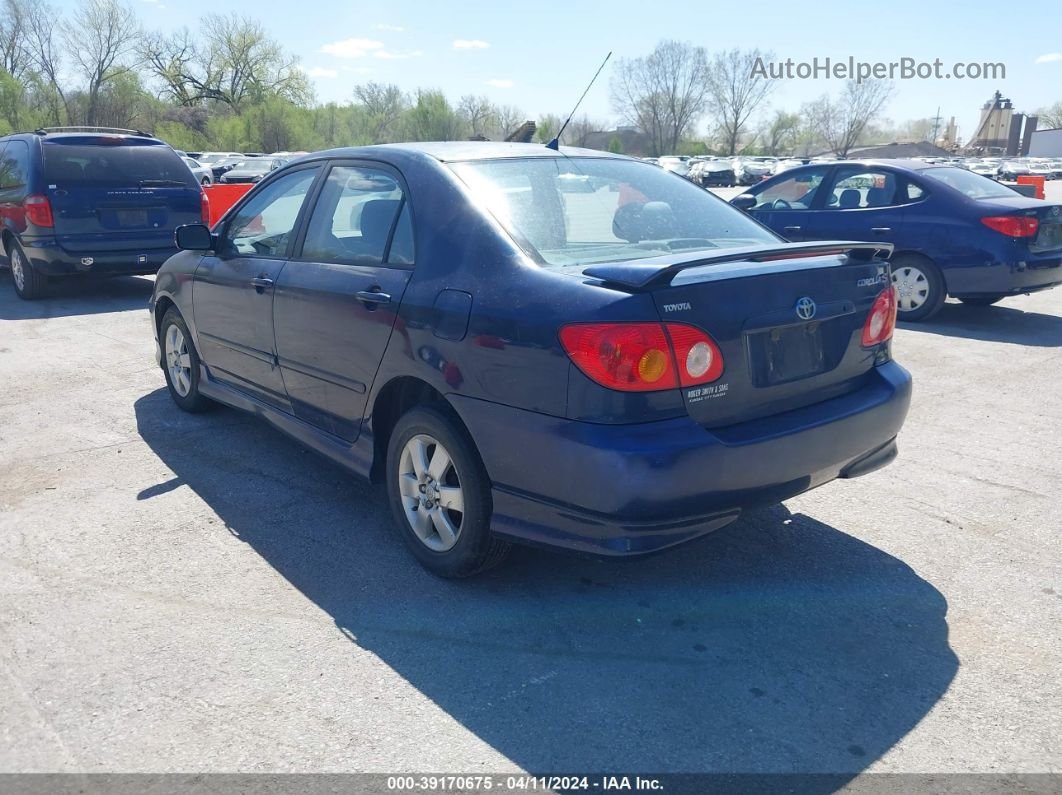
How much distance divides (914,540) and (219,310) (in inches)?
149

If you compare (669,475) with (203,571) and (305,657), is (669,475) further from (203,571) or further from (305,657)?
(203,571)

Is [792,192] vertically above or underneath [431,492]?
above

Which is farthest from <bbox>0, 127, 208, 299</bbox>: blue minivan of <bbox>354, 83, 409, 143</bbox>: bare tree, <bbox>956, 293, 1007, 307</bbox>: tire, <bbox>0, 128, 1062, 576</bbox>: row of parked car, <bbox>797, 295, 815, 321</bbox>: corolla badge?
<bbox>354, 83, 409, 143</bbox>: bare tree

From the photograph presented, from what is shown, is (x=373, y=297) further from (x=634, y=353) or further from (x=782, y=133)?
(x=782, y=133)

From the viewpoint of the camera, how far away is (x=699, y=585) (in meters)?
3.55

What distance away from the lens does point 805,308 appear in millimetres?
3199

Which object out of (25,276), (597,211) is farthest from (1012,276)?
(25,276)

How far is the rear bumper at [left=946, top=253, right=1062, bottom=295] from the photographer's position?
8180mm

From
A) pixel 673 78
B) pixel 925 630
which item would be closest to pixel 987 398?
pixel 925 630

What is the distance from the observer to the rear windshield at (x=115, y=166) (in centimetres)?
963

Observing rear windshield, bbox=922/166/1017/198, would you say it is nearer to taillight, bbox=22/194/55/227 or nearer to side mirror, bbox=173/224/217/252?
side mirror, bbox=173/224/217/252

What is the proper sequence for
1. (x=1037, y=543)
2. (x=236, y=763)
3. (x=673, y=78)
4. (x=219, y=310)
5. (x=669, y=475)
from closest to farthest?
(x=236, y=763), (x=669, y=475), (x=1037, y=543), (x=219, y=310), (x=673, y=78)

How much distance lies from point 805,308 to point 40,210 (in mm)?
9057

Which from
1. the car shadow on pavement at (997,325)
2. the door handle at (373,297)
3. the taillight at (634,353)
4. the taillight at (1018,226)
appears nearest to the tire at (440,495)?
the door handle at (373,297)
